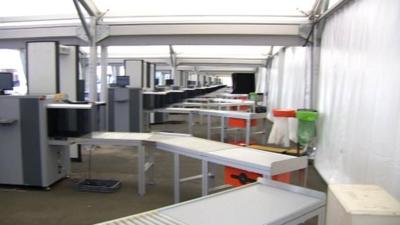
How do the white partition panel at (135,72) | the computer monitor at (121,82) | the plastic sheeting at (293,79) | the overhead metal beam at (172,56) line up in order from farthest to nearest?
the overhead metal beam at (172,56), the white partition panel at (135,72), the computer monitor at (121,82), the plastic sheeting at (293,79)

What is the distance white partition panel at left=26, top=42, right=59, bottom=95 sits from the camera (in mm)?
4289

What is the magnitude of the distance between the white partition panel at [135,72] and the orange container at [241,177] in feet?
16.9

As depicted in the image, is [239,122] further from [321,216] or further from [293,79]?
[321,216]

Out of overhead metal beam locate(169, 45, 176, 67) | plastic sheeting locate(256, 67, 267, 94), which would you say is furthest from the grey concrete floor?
plastic sheeting locate(256, 67, 267, 94)

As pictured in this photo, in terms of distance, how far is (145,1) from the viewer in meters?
6.25

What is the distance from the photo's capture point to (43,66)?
14.2 feet

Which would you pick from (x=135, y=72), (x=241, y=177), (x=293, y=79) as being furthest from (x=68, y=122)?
(x=293, y=79)

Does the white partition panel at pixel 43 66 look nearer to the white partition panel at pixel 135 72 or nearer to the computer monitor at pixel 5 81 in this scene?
the computer monitor at pixel 5 81

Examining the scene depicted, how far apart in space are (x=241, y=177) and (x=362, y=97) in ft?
4.71

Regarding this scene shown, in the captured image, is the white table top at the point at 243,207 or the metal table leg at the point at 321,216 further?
the metal table leg at the point at 321,216

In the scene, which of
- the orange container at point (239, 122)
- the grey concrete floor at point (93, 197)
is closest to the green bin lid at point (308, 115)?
the grey concrete floor at point (93, 197)

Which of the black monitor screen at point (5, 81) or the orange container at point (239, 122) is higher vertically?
the black monitor screen at point (5, 81)

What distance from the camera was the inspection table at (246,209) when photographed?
1.44 m

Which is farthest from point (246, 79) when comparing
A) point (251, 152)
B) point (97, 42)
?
point (251, 152)
